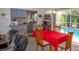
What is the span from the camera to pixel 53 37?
249 cm

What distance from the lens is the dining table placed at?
2481mm

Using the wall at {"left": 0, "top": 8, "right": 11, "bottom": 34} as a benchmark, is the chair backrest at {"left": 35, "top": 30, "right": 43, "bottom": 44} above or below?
below

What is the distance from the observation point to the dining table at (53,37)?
2481mm

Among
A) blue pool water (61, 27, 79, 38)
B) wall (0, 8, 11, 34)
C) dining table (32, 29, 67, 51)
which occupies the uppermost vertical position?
wall (0, 8, 11, 34)

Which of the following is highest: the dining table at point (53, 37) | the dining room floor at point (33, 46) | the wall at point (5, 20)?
the wall at point (5, 20)

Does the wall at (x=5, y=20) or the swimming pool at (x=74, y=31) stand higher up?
the wall at (x=5, y=20)

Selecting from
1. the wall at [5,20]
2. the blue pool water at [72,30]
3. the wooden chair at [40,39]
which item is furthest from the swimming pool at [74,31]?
the wall at [5,20]

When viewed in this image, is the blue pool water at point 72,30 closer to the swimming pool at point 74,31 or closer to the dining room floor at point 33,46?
the swimming pool at point 74,31

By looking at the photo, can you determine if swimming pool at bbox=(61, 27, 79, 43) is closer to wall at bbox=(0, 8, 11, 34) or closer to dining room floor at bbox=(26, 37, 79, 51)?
dining room floor at bbox=(26, 37, 79, 51)

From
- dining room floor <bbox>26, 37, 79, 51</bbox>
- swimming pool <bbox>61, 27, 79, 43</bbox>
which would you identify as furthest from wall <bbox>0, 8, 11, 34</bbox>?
swimming pool <bbox>61, 27, 79, 43</bbox>

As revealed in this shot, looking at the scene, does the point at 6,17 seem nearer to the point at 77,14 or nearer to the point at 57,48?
the point at 57,48
